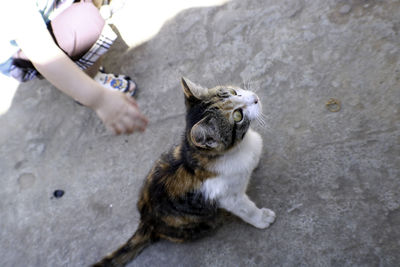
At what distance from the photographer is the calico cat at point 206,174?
166 centimetres

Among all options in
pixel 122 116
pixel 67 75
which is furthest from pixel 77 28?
pixel 122 116

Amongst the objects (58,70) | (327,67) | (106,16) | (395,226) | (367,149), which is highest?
(58,70)

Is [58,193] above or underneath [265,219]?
above

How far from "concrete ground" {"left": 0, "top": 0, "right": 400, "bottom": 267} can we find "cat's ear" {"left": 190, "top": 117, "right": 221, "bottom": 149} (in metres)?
0.70

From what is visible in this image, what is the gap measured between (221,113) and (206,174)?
1.21ft

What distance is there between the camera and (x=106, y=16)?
130 inches

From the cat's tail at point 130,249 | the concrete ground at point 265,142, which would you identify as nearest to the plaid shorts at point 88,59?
the concrete ground at point 265,142

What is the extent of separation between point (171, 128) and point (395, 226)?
1.76 meters

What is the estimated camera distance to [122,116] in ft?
4.94

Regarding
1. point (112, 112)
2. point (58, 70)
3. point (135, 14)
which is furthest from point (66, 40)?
point (112, 112)

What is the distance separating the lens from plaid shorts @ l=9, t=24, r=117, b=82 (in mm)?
2561

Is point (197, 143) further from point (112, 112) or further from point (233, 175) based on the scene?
point (112, 112)

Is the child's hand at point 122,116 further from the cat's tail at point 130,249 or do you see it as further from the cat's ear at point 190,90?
the cat's tail at point 130,249

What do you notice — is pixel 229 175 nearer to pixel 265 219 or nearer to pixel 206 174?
pixel 206 174
